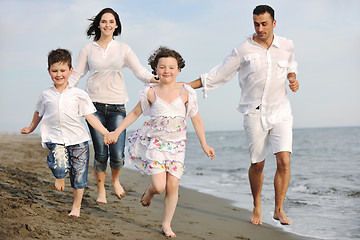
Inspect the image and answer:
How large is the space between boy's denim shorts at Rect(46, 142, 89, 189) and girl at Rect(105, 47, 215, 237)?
356 millimetres

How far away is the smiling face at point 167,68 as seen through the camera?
403cm

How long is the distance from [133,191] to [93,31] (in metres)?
2.82

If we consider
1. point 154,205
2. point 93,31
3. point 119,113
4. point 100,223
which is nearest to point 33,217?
point 100,223

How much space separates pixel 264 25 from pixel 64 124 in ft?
7.81

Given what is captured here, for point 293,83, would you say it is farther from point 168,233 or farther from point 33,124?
point 33,124

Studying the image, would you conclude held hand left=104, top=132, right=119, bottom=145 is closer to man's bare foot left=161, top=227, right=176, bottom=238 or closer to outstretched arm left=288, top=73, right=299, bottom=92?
man's bare foot left=161, top=227, right=176, bottom=238

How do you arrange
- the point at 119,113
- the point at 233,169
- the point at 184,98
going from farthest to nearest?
the point at 233,169, the point at 119,113, the point at 184,98

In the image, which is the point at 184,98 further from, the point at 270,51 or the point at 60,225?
the point at 60,225

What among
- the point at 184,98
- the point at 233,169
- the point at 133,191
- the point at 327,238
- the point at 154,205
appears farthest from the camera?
the point at 233,169

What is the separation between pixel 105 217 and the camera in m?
4.47

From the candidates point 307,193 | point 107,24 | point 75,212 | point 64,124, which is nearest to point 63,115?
point 64,124

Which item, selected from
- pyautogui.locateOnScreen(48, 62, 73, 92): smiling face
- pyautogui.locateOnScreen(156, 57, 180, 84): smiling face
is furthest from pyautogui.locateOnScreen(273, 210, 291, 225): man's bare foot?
pyautogui.locateOnScreen(48, 62, 73, 92): smiling face

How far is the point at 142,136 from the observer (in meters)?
4.14

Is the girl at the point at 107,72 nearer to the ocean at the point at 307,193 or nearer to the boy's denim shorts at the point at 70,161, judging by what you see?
the boy's denim shorts at the point at 70,161
